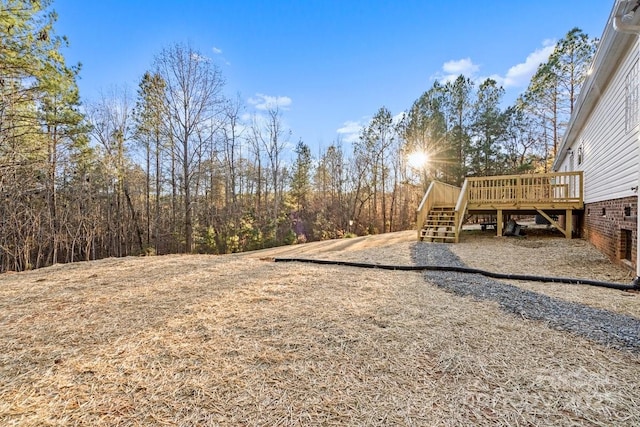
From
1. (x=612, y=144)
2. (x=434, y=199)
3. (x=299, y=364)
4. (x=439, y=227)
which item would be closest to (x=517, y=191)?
(x=434, y=199)

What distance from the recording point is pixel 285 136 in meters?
17.5

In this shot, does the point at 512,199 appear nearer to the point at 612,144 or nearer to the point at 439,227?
the point at 439,227

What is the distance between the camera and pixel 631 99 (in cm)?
478

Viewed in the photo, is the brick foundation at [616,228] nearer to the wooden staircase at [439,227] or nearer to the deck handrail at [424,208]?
the wooden staircase at [439,227]

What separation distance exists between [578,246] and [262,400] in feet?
29.0

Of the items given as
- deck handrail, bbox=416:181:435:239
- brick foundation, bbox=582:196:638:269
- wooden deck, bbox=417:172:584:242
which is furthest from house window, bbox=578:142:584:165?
deck handrail, bbox=416:181:435:239

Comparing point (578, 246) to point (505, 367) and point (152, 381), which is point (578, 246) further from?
point (152, 381)

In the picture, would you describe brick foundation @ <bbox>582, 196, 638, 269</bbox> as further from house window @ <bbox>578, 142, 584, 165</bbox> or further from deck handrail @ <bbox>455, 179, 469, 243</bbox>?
deck handrail @ <bbox>455, 179, 469, 243</bbox>

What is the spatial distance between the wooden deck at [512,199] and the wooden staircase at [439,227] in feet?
0.31

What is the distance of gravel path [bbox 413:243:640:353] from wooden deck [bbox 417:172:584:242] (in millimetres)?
4595

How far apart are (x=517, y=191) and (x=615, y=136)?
3.38 m

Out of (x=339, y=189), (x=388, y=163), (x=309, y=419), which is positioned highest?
(x=388, y=163)

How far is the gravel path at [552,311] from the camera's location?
244 centimetres

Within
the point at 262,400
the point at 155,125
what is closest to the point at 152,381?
the point at 262,400
